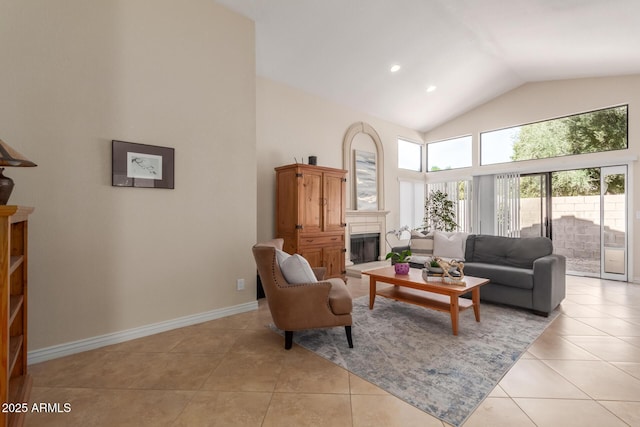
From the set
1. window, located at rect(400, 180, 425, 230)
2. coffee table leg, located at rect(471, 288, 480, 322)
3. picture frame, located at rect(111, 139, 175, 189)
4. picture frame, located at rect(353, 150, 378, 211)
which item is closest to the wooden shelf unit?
picture frame, located at rect(111, 139, 175, 189)

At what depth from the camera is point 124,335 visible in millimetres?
2697

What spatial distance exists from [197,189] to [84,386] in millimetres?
1878

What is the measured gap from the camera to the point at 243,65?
3.54m

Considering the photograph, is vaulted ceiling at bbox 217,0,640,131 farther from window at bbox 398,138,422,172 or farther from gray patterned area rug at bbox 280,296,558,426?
gray patterned area rug at bbox 280,296,558,426

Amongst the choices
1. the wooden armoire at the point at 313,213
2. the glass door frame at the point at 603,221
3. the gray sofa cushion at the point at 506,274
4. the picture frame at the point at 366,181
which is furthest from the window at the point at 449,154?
the gray sofa cushion at the point at 506,274

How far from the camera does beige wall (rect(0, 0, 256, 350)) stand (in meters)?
2.33

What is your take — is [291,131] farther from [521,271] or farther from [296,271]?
[521,271]

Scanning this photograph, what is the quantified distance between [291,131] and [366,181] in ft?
6.64

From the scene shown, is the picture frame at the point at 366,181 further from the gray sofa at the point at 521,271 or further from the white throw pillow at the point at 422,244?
the gray sofa at the point at 521,271

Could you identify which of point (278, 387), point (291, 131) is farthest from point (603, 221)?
point (278, 387)

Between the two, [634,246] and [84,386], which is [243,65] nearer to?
[84,386]

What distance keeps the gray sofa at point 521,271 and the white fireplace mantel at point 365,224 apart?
214cm

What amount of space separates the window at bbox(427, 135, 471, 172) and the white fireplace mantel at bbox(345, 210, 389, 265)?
2252 mm

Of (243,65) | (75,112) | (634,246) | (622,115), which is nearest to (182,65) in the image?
(243,65)
